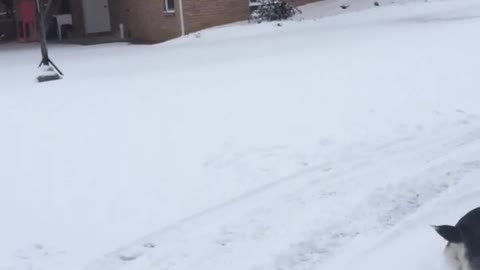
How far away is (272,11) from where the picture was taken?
56.1 ft

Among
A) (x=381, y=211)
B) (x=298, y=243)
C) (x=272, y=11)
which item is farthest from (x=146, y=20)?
(x=298, y=243)

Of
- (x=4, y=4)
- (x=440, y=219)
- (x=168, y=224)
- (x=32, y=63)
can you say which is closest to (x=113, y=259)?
(x=168, y=224)

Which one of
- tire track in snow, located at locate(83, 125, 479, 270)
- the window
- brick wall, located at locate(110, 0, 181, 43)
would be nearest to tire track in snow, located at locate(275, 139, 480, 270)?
tire track in snow, located at locate(83, 125, 479, 270)

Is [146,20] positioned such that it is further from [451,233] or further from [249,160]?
[451,233]

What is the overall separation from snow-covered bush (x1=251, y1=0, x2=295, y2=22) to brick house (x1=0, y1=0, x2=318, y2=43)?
0.97m

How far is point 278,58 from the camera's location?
10.8m

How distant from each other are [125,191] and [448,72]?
5.18 m

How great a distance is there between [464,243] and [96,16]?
2077 cm

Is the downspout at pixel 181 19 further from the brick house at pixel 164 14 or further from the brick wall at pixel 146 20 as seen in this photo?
the brick wall at pixel 146 20

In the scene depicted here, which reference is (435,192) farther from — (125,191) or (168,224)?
(125,191)

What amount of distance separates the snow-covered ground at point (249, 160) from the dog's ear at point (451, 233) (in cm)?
74

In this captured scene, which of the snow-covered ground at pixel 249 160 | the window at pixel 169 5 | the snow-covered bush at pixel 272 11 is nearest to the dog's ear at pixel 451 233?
the snow-covered ground at pixel 249 160

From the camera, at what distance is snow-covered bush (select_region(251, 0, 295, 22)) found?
1711cm

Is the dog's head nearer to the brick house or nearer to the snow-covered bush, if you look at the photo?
the snow-covered bush
